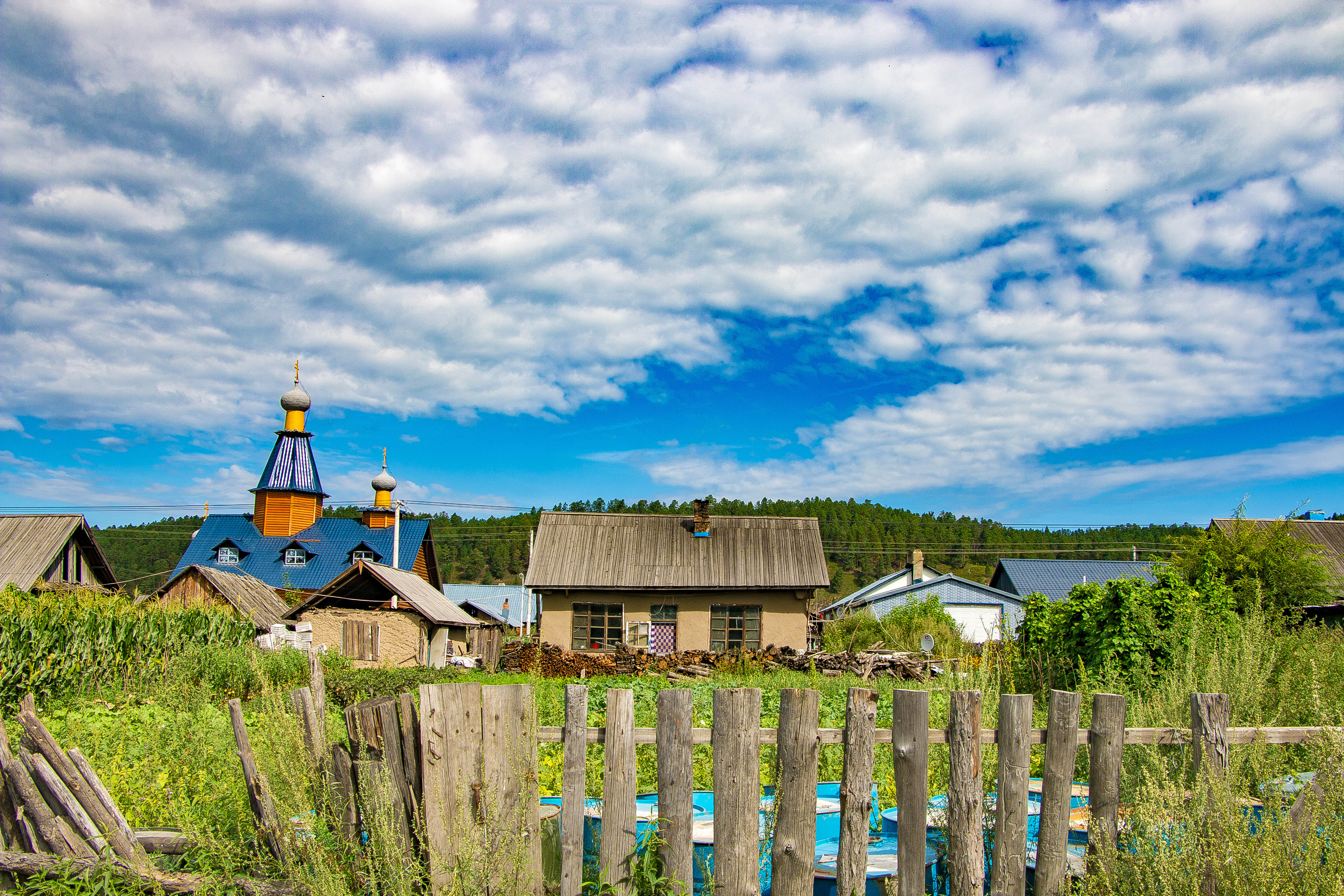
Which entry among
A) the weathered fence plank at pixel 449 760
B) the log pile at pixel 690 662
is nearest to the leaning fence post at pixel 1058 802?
the weathered fence plank at pixel 449 760

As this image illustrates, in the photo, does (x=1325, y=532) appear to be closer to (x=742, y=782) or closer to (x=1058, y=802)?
(x=1058, y=802)

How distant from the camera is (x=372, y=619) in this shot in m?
22.0

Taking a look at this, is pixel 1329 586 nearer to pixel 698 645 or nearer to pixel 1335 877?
pixel 698 645

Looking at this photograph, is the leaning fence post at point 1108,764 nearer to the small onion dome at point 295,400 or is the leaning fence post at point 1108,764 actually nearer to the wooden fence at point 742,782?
the wooden fence at point 742,782

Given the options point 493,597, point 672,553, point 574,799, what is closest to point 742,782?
point 574,799

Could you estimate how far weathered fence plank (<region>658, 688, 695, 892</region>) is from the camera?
143 inches

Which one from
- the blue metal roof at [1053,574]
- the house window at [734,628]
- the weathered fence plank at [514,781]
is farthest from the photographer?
the blue metal roof at [1053,574]

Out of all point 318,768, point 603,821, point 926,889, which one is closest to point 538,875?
point 603,821

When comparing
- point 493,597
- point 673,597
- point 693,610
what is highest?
point 673,597

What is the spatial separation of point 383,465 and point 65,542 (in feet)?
54.5

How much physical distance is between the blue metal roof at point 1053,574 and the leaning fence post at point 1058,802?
4062 centimetres

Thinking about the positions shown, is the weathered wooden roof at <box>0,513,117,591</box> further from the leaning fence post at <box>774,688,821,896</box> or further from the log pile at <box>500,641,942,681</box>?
the leaning fence post at <box>774,688,821,896</box>

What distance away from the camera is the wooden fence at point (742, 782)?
11.9ft

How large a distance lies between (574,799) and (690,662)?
62.2 ft
